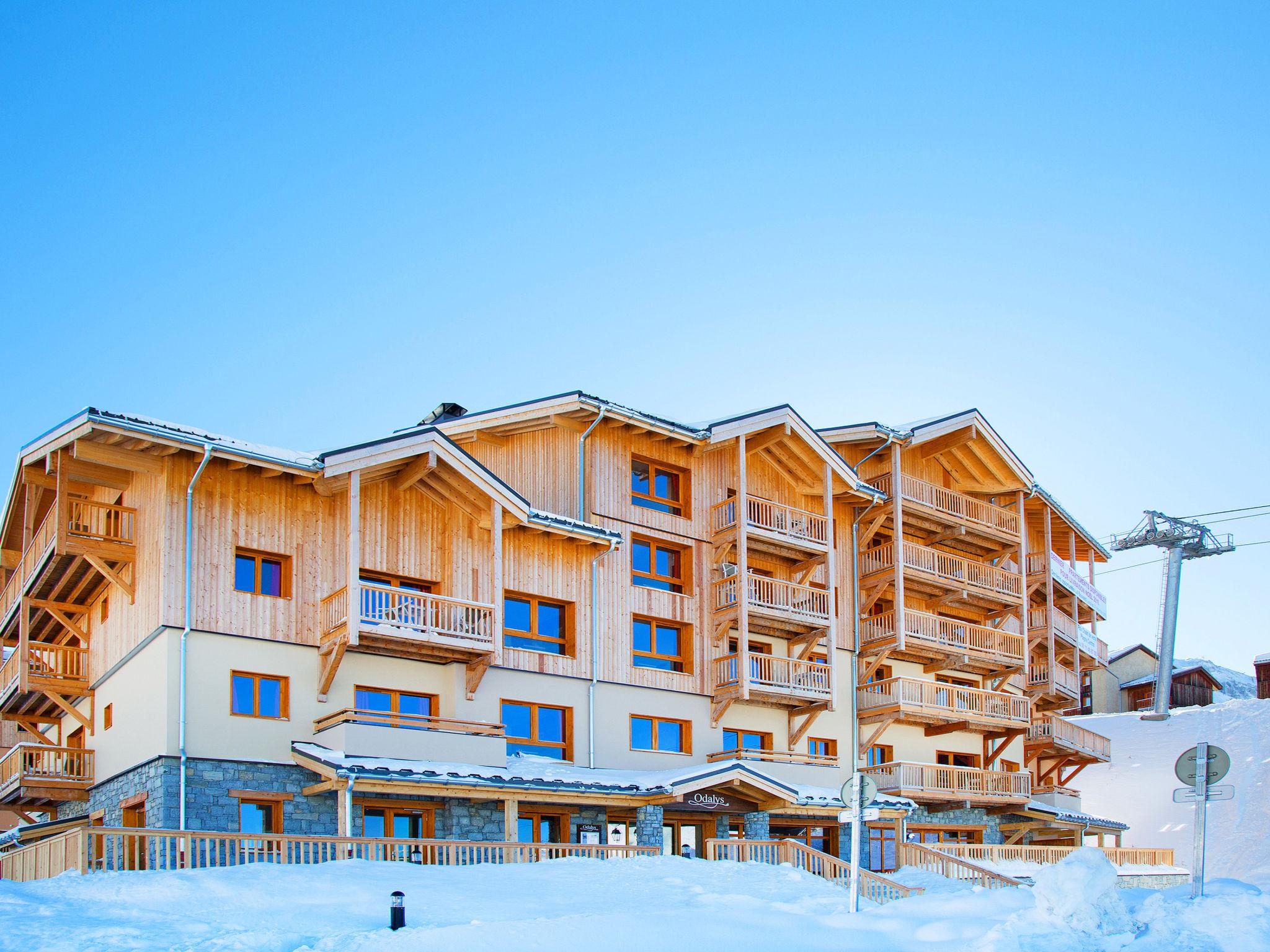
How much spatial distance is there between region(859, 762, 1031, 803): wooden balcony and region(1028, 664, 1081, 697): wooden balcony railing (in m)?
4.22

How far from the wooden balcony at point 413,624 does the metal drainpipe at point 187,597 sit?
8.92ft

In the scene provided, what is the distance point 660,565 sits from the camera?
113 feet

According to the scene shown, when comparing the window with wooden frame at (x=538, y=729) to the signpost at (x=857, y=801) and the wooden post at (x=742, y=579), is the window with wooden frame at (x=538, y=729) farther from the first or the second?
the signpost at (x=857, y=801)

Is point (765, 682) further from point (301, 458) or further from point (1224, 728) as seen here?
point (1224, 728)

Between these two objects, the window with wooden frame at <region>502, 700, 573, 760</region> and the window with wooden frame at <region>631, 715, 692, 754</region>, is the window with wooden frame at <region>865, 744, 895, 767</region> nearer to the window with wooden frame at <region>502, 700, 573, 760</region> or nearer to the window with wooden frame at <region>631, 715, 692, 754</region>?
the window with wooden frame at <region>631, 715, 692, 754</region>

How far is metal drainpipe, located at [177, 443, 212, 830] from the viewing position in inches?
979

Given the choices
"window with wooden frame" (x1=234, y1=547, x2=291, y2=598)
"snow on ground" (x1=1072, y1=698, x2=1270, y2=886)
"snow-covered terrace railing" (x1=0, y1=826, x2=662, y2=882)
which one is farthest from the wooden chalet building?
"snow on ground" (x1=1072, y1=698, x2=1270, y2=886)

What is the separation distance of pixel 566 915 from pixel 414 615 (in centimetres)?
1082

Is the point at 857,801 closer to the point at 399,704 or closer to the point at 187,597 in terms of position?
the point at 399,704

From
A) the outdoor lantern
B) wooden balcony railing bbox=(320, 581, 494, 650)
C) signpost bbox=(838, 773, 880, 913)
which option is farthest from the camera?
→ wooden balcony railing bbox=(320, 581, 494, 650)

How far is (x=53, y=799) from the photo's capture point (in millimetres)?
30734

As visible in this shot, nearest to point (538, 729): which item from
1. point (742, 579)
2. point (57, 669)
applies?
point (742, 579)

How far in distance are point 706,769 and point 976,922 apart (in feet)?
44.3

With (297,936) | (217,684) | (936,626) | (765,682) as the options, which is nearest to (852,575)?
(936,626)
